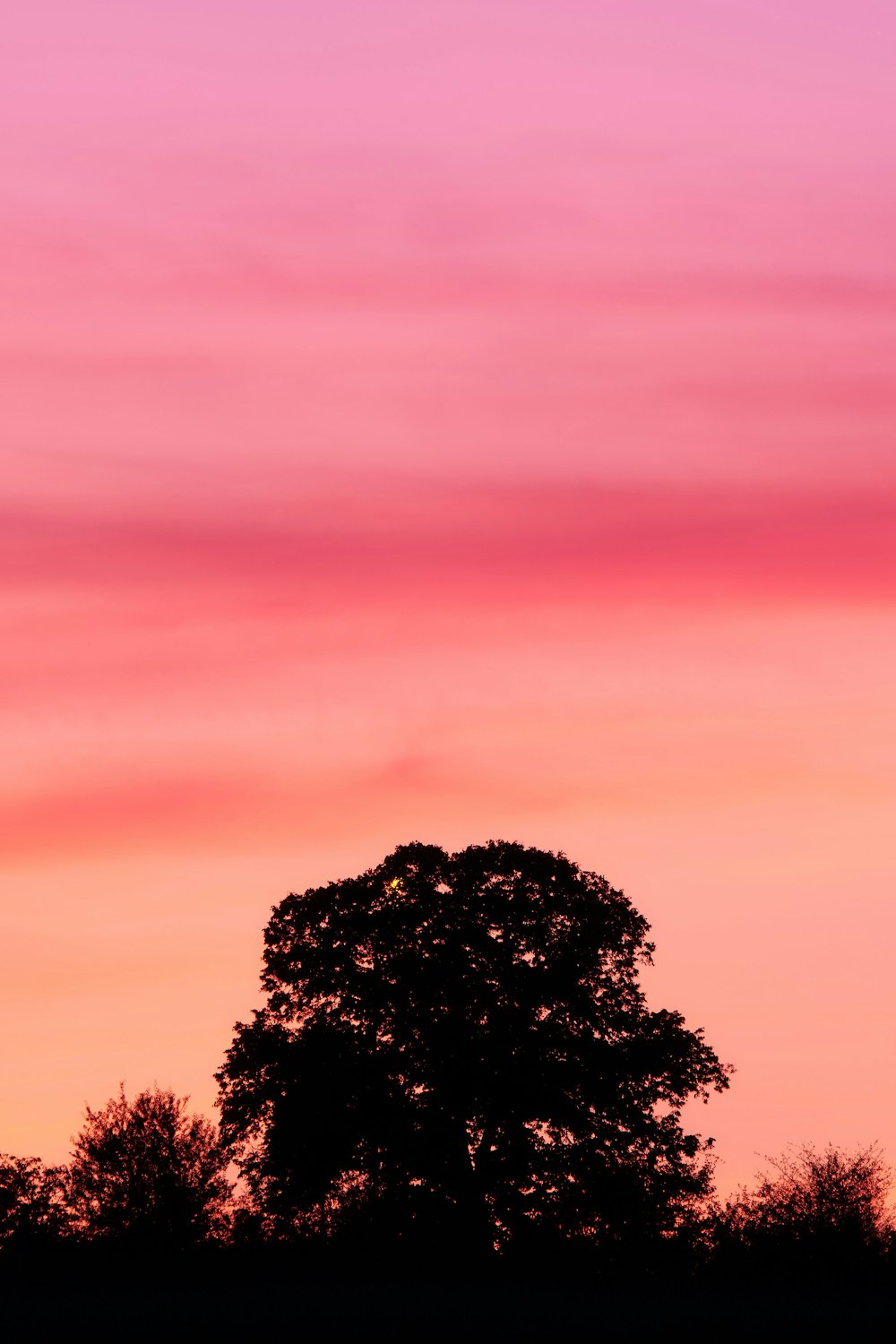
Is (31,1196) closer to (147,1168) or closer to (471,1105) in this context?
(147,1168)

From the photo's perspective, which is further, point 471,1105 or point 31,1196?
point 31,1196

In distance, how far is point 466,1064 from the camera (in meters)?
65.4

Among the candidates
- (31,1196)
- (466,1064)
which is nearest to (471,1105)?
(466,1064)

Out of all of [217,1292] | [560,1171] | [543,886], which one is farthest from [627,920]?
[217,1292]

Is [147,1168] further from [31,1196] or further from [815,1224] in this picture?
[815,1224]

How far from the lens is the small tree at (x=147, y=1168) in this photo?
100375mm

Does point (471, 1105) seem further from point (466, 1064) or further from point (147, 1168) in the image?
point (147, 1168)

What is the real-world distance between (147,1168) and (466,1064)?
46.9 meters

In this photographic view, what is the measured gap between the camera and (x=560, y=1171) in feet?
212

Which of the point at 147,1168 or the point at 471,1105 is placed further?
the point at 147,1168

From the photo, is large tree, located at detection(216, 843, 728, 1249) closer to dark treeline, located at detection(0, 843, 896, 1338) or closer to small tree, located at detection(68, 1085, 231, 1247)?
dark treeline, located at detection(0, 843, 896, 1338)

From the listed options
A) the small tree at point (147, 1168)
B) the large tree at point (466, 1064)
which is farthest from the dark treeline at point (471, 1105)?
the small tree at point (147, 1168)

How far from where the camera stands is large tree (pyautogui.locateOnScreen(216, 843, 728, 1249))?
211 feet

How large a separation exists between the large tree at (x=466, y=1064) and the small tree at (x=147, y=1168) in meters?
33.9
